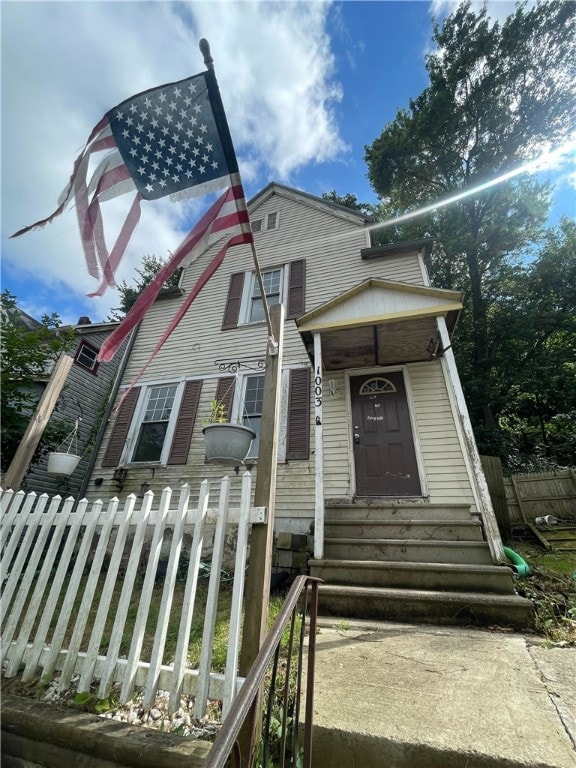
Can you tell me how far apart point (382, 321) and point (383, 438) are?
201 cm

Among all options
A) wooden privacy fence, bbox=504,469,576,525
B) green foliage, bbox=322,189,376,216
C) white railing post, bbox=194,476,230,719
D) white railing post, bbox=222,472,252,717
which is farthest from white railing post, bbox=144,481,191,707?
green foliage, bbox=322,189,376,216

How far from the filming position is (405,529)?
3.88 metres

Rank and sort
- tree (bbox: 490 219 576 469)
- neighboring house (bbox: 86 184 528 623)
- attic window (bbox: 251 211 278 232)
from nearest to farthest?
neighboring house (bbox: 86 184 528 623) → attic window (bbox: 251 211 278 232) → tree (bbox: 490 219 576 469)

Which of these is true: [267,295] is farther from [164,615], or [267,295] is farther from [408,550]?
[164,615]

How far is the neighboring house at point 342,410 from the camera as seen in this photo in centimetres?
338

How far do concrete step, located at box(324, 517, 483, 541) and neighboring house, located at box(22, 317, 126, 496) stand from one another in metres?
6.01

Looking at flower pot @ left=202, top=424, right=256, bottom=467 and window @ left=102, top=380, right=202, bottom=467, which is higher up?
window @ left=102, top=380, right=202, bottom=467

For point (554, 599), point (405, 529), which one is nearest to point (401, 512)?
point (405, 529)

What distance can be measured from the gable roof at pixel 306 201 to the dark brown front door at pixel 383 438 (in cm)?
459

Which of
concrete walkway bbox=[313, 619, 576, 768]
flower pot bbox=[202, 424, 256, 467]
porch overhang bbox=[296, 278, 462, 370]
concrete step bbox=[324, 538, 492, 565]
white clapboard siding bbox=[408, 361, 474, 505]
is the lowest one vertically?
concrete walkway bbox=[313, 619, 576, 768]

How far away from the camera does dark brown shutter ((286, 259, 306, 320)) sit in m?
7.19

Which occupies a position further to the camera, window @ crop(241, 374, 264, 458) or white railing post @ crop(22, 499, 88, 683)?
window @ crop(241, 374, 264, 458)

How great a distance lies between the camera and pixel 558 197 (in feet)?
41.9

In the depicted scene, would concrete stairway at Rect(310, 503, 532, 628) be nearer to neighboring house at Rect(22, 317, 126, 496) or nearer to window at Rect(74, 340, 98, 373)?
neighboring house at Rect(22, 317, 126, 496)
